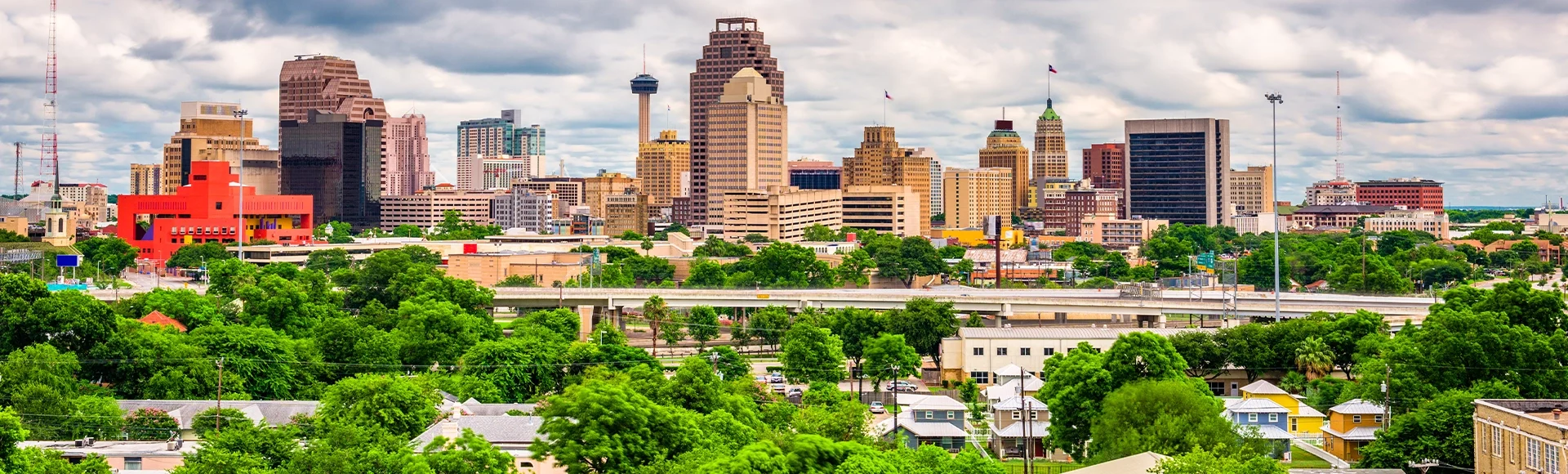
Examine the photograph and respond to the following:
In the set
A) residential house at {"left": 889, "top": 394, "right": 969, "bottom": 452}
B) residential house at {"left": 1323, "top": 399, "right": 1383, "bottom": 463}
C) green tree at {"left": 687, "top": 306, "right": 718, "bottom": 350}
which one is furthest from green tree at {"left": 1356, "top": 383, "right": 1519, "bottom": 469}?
green tree at {"left": 687, "top": 306, "right": 718, "bottom": 350}

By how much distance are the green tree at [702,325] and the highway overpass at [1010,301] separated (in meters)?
7.11

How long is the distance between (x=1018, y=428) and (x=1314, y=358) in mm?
22619

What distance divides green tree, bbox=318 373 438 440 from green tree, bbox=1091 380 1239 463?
71.3 feet

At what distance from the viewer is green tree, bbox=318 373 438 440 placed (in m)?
57.2

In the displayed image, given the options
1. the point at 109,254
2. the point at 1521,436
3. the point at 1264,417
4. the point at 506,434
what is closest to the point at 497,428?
the point at 506,434

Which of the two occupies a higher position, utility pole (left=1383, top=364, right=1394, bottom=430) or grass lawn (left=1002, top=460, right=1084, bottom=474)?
utility pole (left=1383, top=364, right=1394, bottom=430)

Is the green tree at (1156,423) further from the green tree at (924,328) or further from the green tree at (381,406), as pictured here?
the green tree at (924,328)

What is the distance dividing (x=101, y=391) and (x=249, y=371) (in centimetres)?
589

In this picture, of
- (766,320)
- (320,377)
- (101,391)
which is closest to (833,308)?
(766,320)

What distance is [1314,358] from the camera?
278 ft

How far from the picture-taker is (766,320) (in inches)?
4358

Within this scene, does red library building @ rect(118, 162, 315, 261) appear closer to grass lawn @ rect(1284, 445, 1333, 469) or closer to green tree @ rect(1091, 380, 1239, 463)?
grass lawn @ rect(1284, 445, 1333, 469)

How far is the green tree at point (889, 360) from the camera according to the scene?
8512 centimetres

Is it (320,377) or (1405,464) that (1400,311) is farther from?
(320,377)
